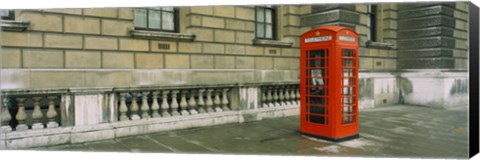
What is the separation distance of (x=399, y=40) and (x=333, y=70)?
20.0 feet

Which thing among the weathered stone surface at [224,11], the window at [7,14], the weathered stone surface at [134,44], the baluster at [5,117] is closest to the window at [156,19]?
the weathered stone surface at [134,44]

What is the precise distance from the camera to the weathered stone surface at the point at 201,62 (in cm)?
729

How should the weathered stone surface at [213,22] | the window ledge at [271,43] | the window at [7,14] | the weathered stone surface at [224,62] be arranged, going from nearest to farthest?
the window at [7,14]
the weathered stone surface at [213,22]
the weathered stone surface at [224,62]
the window ledge at [271,43]

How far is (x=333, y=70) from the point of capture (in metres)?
5.36

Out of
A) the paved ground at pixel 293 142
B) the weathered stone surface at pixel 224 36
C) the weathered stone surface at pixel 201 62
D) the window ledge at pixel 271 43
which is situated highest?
the weathered stone surface at pixel 224 36

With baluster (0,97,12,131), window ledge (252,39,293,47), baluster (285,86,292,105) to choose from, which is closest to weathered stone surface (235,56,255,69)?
window ledge (252,39,293,47)

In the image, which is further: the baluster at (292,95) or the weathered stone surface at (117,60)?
the baluster at (292,95)

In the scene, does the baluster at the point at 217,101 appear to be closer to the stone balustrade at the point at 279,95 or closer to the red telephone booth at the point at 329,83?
the stone balustrade at the point at 279,95

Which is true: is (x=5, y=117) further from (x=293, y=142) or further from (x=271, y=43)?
(x=271, y=43)

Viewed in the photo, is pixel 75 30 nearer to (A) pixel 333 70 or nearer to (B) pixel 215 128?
(B) pixel 215 128

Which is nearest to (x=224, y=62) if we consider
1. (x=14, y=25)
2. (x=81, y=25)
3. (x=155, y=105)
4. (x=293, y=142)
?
(x=155, y=105)

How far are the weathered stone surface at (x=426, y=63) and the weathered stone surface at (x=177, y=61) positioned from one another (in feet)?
21.5

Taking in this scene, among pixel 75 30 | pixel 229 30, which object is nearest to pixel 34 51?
pixel 75 30

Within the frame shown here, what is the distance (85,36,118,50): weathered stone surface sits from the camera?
19.6 ft
